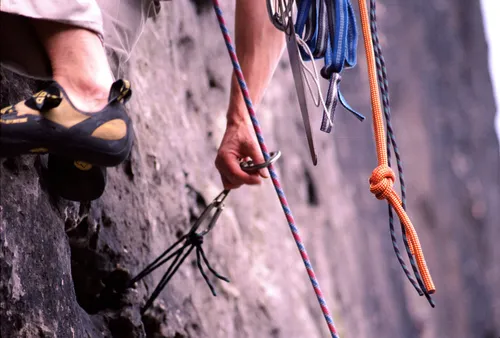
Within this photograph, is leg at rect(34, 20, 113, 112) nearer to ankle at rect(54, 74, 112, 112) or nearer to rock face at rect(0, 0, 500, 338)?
ankle at rect(54, 74, 112, 112)

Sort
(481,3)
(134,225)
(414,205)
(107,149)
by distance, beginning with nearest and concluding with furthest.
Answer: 1. (107,149)
2. (134,225)
3. (414,205)
4. (481,3)

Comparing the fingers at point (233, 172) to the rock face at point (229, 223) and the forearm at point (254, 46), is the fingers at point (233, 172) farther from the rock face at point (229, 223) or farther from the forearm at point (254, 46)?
the rock face at point (229, 223)

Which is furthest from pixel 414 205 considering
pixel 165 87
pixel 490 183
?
pixel 165 87

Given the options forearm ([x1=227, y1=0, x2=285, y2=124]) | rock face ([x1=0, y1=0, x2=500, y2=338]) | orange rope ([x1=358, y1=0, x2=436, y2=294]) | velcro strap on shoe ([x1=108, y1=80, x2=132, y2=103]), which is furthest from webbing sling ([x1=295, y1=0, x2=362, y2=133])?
rock face ([x1=0, y1=0, x2=500, y2=338])

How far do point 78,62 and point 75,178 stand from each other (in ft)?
0.65

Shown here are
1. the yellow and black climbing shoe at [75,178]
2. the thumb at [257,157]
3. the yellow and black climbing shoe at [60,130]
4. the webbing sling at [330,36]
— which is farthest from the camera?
the thumb at [257,157]

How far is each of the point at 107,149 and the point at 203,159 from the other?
51.8 inches

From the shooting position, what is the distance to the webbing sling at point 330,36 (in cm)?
111

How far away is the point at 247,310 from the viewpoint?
2.12m

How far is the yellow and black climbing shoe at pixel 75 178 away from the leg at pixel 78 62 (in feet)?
0.47

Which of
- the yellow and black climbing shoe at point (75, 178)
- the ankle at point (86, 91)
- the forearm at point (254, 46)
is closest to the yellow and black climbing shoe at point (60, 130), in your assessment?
the ankle at point (86, 91)

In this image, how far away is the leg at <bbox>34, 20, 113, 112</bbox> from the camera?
877mm

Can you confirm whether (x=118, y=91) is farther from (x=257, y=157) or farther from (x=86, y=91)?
(x=257, y=157)

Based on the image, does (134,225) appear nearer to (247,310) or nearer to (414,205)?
(247,310)
